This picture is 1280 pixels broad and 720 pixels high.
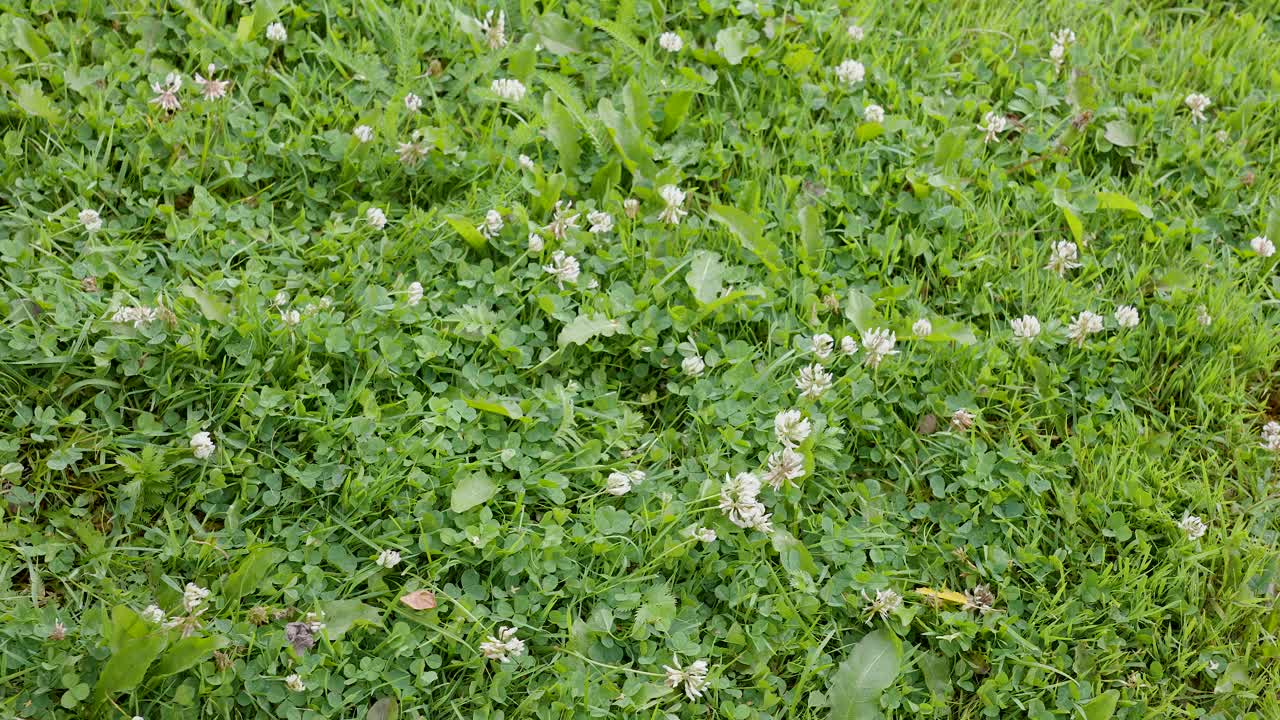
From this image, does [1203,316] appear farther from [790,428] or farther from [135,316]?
[135,316]

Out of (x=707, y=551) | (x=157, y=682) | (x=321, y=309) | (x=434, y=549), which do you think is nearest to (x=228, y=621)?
(x=157, y=682)

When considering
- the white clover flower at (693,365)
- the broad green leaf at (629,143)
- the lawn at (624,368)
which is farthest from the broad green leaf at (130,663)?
the broad green leaf at (629,143)

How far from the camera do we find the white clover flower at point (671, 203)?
3.15 meters

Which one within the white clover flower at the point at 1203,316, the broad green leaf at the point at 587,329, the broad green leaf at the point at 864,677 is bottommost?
the broad green leaf at the point at 864,677

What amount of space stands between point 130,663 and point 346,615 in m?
0.46

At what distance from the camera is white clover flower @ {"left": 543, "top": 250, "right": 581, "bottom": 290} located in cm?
301

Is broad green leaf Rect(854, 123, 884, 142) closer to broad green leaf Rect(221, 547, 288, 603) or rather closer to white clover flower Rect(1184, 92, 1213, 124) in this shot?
white clover flower Rect(1184, 92, 1213, 124)

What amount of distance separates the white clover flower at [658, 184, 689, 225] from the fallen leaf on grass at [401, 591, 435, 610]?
4.35ft

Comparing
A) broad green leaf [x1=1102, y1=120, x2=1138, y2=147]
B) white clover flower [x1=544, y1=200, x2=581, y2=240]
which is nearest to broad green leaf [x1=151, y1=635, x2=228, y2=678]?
white clover flower [x1=544, y1=200, x2=581, y2=240]

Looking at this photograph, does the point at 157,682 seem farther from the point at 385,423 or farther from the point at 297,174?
the point at 297,174

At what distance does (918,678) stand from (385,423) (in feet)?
4.99

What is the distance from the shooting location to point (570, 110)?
333 centimetres

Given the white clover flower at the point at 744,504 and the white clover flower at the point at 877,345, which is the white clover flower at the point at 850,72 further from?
the white clover flower at the point at 744,504

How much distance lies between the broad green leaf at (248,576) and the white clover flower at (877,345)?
A: 169 cm
